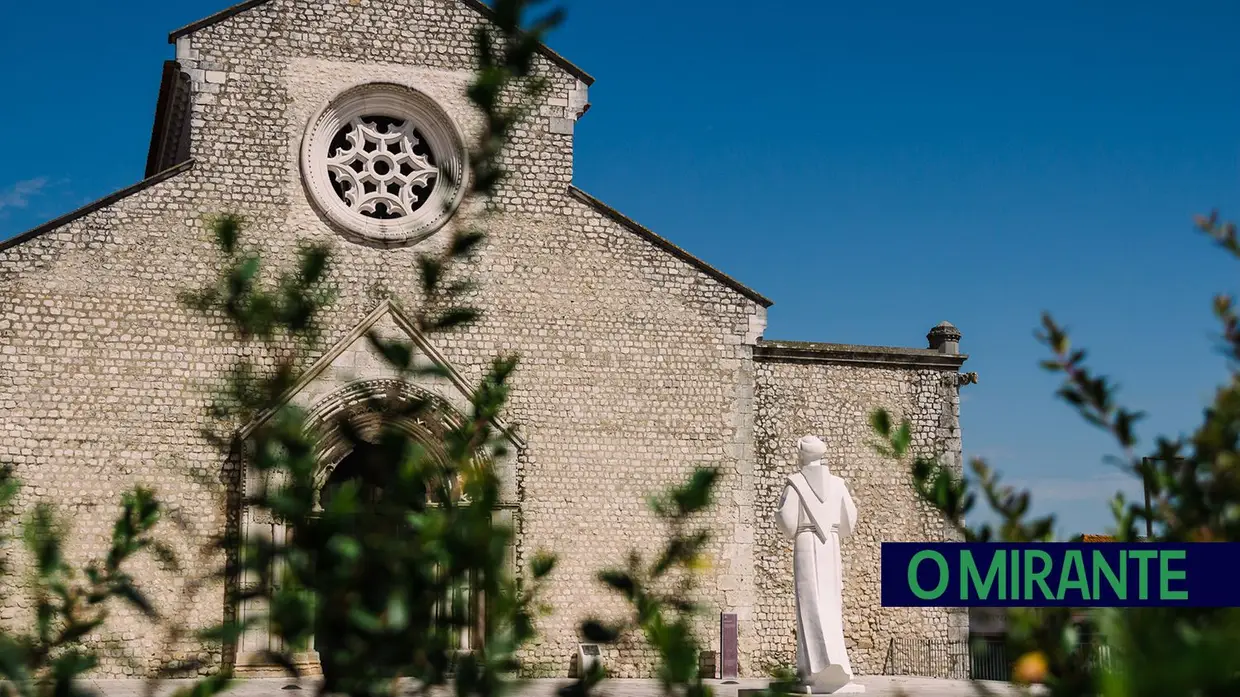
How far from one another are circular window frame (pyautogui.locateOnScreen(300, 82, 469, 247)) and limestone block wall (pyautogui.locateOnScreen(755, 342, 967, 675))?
15.3 feet

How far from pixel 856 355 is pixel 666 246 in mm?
2924

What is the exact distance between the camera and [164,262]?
16359mm

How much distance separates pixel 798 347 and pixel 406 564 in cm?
1585

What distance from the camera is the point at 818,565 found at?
11078mm

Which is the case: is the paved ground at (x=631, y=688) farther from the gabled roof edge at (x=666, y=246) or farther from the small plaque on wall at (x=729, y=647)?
the gabled roof edge at (x=666, y=246)

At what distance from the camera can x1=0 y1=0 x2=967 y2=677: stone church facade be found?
15.9 meters

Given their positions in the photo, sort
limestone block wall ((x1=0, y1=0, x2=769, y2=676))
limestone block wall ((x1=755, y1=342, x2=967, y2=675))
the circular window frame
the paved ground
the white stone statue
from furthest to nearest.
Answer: limestone block wall ((x1=755, y1=342, x2=967, y2=675)) → the circular window frame → limestone block wall ((x1=0, y1=0, x2=769, y2=676)) → the paved ground → the white stone statue

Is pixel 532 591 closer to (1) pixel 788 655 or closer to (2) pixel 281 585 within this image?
(2) pixel 281 585

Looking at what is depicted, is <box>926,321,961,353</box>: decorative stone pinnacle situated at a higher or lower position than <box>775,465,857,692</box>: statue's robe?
higher

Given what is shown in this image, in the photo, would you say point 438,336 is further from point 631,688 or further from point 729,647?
point 729,647

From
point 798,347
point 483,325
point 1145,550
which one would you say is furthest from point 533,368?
point 1145,550

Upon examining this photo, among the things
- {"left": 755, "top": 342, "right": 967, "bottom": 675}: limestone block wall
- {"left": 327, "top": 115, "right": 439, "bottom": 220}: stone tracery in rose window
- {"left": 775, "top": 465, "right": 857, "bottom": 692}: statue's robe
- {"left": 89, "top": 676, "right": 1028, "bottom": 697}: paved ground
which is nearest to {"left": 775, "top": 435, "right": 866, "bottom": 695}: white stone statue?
{"left": 775, "top": 465, "right": 857, "bottom": 692}: statue's robe

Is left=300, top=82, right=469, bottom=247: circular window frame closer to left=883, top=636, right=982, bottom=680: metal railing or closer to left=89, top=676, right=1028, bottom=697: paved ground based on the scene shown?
left=89, top=676, right=1028, bottom=697: paved ground

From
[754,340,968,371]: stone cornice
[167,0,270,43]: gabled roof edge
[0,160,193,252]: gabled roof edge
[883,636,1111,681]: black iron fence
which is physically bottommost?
[883,636,1111,681]: black iron fence
